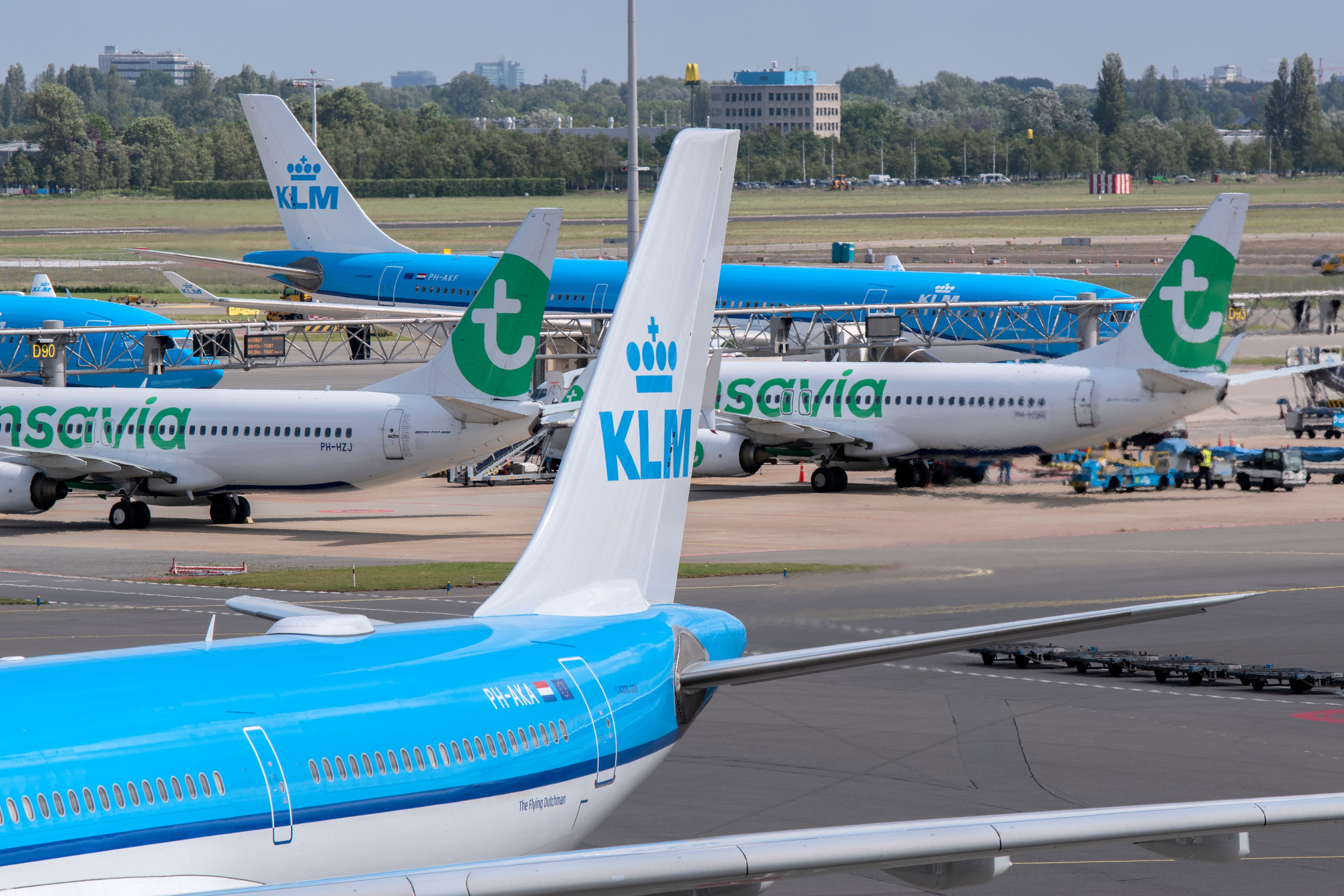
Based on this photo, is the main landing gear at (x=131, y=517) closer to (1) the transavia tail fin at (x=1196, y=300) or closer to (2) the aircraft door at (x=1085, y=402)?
(2) the aircraft door at (x=1085, y=402)

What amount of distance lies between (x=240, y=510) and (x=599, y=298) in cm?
2675

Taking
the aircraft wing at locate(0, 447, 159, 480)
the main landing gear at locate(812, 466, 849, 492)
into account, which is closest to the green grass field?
the aircraft wing at locate(0, 447, 159, 480)

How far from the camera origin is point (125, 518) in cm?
4759

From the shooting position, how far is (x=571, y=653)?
46.0 ft

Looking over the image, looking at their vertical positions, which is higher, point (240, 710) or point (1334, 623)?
point (240, 710)

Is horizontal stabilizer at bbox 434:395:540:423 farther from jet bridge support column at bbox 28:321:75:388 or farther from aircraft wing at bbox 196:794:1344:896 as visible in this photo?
aircraft wing at bbox 196:794:1344:896

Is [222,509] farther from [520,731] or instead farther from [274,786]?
[274,786]

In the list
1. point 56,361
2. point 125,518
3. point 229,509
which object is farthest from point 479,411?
point 56,361

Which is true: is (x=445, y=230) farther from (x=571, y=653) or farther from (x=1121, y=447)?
(x=571, y=653)

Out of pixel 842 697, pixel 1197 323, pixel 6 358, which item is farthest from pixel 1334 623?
pixel 6 358

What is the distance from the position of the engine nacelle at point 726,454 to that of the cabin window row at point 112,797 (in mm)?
45469

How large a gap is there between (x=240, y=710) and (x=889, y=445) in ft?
145

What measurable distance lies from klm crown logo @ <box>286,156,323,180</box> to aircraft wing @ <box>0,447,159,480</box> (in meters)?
28.5

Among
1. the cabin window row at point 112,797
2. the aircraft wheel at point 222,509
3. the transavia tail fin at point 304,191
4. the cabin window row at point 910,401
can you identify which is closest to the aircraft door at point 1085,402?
the cabin window row at point 910,401
